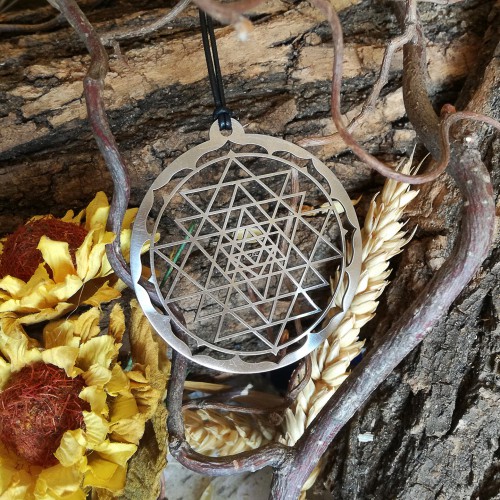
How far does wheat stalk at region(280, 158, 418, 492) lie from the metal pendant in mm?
23

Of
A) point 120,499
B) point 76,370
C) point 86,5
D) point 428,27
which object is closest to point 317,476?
point 120,499

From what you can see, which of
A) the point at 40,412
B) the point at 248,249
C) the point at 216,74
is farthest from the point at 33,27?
the point at 40,412

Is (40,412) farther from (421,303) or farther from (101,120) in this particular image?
(421,303)

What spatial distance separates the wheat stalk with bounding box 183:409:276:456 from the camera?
0.76m

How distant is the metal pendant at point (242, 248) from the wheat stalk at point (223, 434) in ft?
0.26

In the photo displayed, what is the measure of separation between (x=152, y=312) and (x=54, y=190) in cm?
22

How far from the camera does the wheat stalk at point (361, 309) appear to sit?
28.5 inches

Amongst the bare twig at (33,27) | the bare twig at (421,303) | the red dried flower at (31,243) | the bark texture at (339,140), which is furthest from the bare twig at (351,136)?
the bare twig at (33,27)

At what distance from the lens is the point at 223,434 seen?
77cm

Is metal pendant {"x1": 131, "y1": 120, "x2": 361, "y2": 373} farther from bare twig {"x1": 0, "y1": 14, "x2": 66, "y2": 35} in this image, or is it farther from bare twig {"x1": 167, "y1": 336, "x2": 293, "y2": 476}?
bare twig {"x1": 0, "y1": 14, "x2": 66, "y2": 35}

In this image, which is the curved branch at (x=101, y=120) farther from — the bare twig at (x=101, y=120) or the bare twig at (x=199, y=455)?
the bare twig at (x=199, y=455)

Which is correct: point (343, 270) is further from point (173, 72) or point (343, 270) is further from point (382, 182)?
point (173, 72)

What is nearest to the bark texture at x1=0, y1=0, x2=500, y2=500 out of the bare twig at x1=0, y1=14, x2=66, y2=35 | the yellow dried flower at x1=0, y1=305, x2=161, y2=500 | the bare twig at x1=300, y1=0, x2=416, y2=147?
the bare twig at x1=0, y1=14, x2=66, y2=35

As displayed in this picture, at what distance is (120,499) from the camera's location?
2.08 feet
